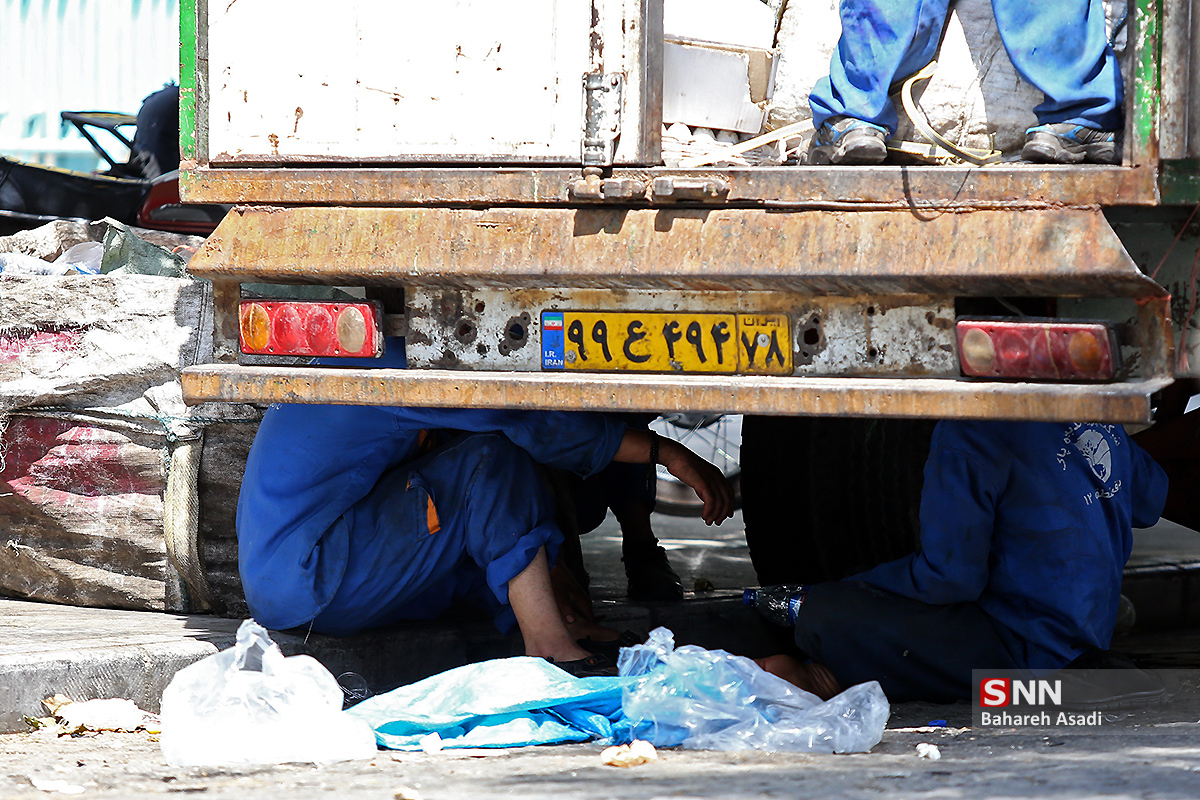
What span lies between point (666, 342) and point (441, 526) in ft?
2.71

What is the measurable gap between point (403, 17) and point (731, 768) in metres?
1.53

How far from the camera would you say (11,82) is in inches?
324

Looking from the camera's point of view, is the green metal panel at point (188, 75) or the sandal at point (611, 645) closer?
the green metal panel at point (188, 75)

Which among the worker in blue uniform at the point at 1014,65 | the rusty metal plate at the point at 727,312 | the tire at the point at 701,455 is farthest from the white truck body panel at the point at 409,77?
the tire at the point at 701,455

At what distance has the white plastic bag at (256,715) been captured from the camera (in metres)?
2.08

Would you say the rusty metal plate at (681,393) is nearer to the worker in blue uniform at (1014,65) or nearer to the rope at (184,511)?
the worker in blue uniform at (1014,65)

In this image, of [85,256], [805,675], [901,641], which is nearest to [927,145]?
[901,641]

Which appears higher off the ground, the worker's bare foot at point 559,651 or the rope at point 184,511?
the rope at point 184,511

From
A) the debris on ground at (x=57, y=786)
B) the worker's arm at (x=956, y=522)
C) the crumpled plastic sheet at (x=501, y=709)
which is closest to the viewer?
the debris on ground at (x=57, y=786)

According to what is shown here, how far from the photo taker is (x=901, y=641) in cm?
267

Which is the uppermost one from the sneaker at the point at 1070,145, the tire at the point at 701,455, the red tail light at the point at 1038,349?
the sneaker at the point at 1070,145

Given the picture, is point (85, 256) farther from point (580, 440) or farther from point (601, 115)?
point (601, 115)

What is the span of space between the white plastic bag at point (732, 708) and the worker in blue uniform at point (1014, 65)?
101 centimetres

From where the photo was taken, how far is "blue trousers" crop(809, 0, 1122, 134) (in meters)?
2.10
